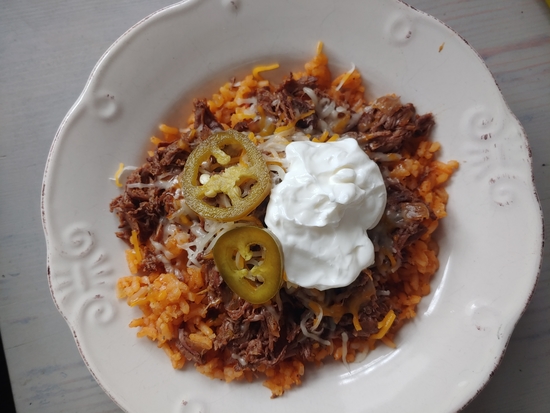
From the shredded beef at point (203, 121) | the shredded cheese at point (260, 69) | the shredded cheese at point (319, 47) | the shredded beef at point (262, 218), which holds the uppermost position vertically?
the shredded cheese at point (319, 47)

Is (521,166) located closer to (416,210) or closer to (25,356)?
(416,210)

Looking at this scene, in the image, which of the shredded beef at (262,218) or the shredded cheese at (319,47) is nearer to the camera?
the shredded beef at (262,218)

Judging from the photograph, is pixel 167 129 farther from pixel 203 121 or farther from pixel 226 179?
pixel 226 179

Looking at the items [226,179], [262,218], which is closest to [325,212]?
[262,218]

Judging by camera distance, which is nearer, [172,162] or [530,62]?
[172,162]

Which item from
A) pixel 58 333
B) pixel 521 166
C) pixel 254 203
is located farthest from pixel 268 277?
pixel 58 333

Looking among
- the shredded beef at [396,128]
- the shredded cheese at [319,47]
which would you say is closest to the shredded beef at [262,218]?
the shredded beef at [396,128]

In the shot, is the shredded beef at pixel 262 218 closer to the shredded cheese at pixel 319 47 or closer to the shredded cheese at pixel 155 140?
the shredded cheese at pixel 155 140
